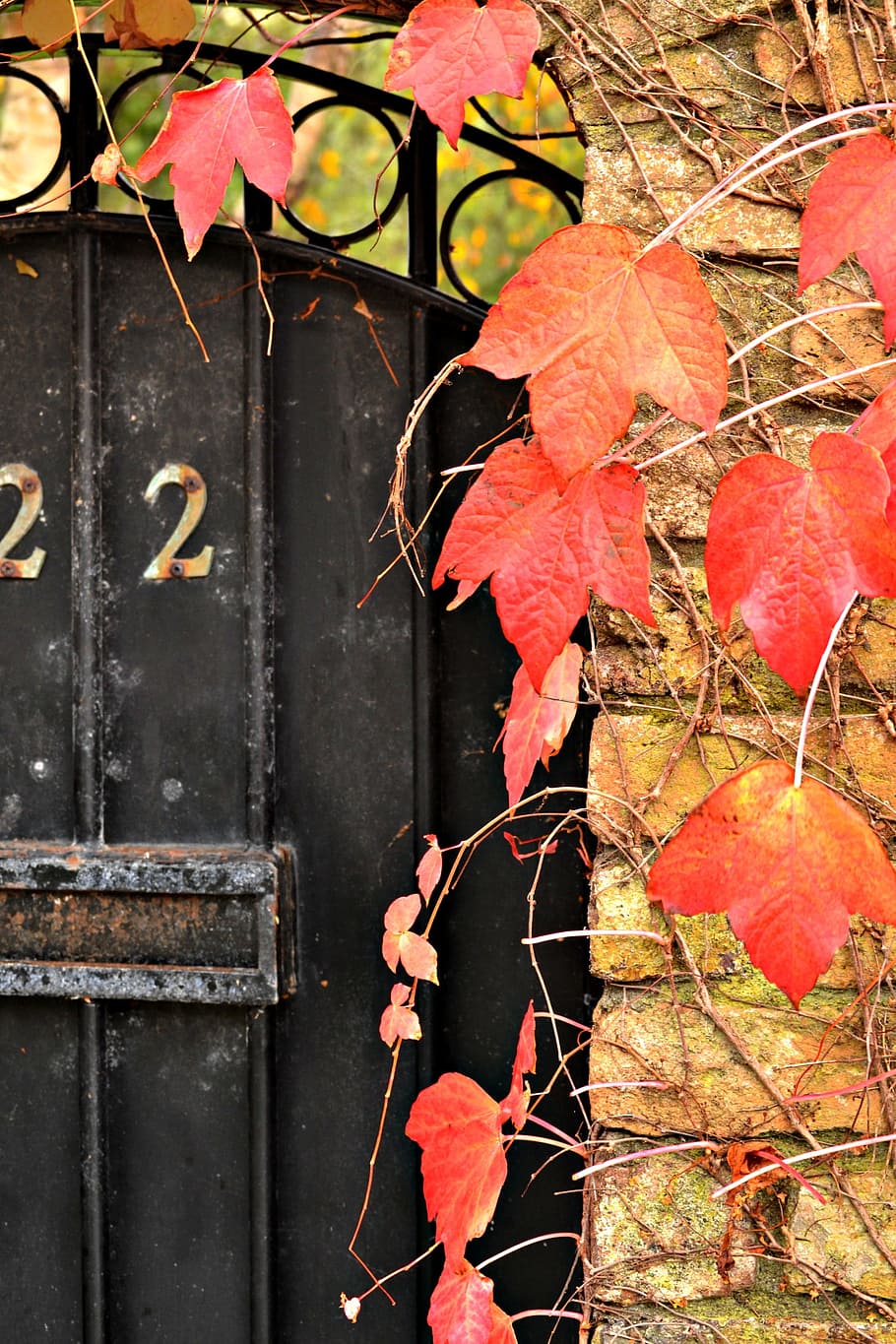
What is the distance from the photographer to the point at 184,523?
4.83ft

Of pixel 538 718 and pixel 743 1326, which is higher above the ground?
pixel 538 718

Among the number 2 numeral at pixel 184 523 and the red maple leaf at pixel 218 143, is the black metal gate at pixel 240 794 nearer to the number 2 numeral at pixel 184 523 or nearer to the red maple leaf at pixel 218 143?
the number 2 numeral at pixel 184 523

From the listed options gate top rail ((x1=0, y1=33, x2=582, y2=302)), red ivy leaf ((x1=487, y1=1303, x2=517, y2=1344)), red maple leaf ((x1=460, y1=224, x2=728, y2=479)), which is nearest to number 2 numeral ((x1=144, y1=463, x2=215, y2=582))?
gate top rail ((x1=0, y1=33, x2=582, y2=302))

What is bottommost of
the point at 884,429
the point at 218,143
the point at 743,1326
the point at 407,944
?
the point at 743,1326

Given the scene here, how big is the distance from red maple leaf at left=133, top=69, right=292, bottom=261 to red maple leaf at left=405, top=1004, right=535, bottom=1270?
0.84m

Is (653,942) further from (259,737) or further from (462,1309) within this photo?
(259,737)

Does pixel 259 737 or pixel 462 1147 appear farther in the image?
pixel 259 737

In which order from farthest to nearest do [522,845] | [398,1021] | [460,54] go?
[522,845]
[398,1021]
[460,54]

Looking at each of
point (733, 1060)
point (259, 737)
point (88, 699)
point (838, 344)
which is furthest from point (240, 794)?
point (838, 344)

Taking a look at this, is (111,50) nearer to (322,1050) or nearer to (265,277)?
(265,277)

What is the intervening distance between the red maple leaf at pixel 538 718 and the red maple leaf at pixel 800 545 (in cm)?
30

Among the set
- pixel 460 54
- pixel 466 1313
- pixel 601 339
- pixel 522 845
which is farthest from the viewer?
pixel 522 845

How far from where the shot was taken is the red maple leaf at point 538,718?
1134 millimetres

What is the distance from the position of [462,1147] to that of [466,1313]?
0.16 metres
